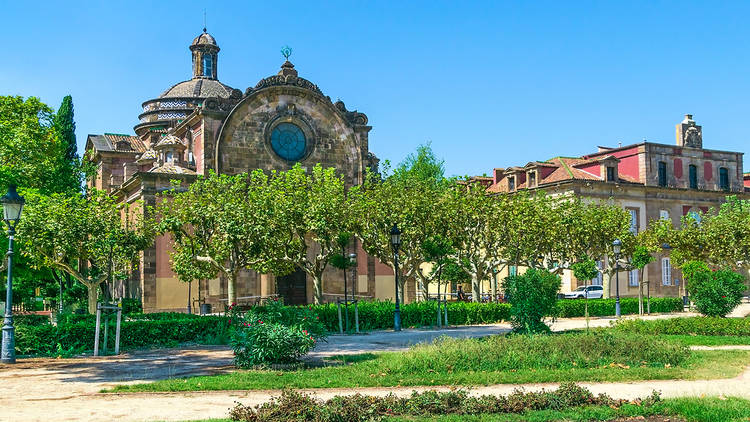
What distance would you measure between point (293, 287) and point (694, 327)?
2345 cm

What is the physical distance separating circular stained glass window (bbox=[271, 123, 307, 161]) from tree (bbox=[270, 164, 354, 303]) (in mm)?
6872

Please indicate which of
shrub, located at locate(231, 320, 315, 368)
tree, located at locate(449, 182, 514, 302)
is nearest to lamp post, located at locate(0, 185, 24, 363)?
shrub, located at locate(231, 320, 315, 368)

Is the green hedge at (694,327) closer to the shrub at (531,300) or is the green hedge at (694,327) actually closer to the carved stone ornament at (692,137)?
the shrub at (531,300)

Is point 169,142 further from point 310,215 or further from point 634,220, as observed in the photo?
point 634,220

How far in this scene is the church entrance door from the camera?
4272cm

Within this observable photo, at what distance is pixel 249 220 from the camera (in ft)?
107

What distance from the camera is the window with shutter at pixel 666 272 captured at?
55.6 m

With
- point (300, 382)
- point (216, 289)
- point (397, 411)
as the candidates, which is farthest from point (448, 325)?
point (397, 411)

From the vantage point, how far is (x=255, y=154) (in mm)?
41906

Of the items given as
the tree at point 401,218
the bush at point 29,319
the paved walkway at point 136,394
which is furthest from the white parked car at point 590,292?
the bush at point 29,319

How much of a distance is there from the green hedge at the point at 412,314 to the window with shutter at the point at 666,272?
27070 mm

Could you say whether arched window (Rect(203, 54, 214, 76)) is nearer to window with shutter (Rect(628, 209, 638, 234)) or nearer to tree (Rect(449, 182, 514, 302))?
tree (Rect(449, 182, 514, 302))

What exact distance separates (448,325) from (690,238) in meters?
20.1

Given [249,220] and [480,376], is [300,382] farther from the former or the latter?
[249,220]
